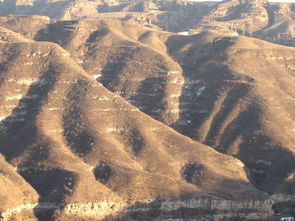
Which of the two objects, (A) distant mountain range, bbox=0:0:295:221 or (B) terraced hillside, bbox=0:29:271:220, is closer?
(B) terraced hillside, bbox=0:29:271:220

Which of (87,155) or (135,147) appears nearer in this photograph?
(87,155)

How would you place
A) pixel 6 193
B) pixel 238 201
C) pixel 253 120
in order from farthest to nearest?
pixel 253 120, pixel 238 201, pixel 6 193

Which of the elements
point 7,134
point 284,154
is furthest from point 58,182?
point 284,154

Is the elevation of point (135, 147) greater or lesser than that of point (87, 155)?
lesser

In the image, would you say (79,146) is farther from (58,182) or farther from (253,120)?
(253,120)

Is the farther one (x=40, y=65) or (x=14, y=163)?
(x=40, y=65)

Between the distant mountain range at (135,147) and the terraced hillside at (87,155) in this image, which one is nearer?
the terraced hillside at (87,155)

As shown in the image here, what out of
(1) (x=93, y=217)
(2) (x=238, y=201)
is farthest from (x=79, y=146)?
(2) (x=238, y=201)

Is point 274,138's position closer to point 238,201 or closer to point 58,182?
point 238,201

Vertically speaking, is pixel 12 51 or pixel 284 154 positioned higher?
pixel 12 51

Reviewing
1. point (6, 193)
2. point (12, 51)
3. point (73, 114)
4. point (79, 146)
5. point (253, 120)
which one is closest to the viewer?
point (6, 193)
